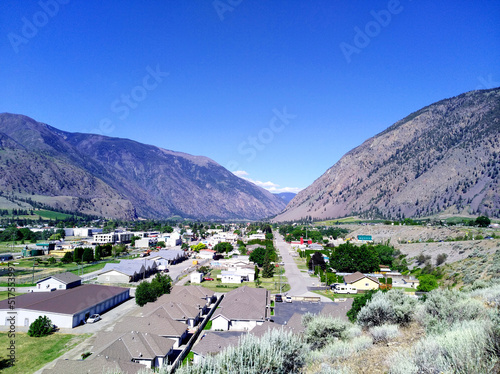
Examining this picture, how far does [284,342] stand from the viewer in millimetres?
10664

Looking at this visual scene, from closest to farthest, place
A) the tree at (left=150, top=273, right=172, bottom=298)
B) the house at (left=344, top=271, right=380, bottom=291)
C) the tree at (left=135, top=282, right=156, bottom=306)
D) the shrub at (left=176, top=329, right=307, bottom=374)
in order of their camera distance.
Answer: the shrub at (left=176, top=329, right=307, bottom=374)
the tree at (left=135, top=282, right=156, bottom=306)
the tree at (left=150, top=273, right=172, bottom=298)
the house at (left=344, top=271, right=380, bottom=291)

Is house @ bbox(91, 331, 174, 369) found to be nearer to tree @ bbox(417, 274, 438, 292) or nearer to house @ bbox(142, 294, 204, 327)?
house @ bbox(142, 294, 204, 327)

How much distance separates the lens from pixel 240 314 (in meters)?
30.1

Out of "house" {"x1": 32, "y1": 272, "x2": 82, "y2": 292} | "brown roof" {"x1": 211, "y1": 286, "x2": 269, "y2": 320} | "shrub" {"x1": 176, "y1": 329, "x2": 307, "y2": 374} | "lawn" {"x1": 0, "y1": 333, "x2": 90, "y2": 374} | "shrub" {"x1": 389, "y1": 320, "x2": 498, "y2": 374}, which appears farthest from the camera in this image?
"house" {"x1": 32, "y1": 272, "x2": 82, "y2": 292}

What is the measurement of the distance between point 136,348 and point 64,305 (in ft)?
46.0

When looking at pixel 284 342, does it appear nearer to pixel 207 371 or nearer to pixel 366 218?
pixel 207 371

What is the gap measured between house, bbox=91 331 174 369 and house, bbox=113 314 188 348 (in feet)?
4.78

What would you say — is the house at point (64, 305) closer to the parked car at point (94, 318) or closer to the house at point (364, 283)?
the parked car at point (94, 318)

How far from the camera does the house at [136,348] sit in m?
19.6

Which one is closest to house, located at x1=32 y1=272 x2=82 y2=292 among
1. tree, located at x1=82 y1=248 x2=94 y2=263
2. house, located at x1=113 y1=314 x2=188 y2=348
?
house, located at x1=113 y1=314 x2=188 y2=348

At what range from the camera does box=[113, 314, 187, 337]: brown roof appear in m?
24.8

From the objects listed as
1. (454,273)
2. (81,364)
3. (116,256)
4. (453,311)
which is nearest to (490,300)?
(453,311)

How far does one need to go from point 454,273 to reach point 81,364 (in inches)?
1796

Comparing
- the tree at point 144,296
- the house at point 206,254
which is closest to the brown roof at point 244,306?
the tree at point 144,296
